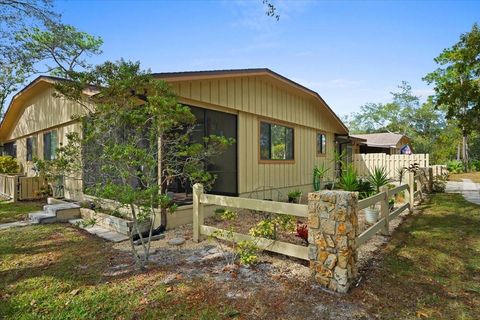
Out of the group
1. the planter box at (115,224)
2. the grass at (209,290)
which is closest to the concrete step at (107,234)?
the planter box at (115,224)

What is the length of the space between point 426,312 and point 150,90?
5.37m

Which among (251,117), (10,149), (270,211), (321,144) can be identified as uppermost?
(251,117)

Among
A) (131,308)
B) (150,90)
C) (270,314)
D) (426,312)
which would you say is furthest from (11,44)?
(426,312)

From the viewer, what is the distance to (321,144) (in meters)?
14.0

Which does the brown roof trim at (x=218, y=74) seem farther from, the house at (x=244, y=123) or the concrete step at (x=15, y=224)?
the concrete step at (x=15, y=224)

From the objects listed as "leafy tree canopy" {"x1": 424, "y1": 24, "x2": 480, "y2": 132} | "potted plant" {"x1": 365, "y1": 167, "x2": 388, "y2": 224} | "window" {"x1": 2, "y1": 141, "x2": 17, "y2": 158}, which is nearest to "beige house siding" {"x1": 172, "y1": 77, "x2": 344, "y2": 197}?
"potted plant" {"x1": 365, "y1": 167, "x2": 388, "y2": 224}

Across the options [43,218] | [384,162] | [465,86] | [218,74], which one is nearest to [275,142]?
[218,74]

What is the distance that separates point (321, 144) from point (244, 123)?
6.60 m

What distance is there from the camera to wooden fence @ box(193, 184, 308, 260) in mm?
3817

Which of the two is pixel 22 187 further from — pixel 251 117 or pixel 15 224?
pixel 251 117

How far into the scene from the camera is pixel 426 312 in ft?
9.56

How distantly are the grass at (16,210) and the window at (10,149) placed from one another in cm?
862

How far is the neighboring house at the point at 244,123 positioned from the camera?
7.47 meters

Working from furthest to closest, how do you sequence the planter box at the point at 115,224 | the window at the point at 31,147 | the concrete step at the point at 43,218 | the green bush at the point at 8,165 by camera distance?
the green bush at the point at 8,165, the window at the point at 31,147, the concrete step at the point at 43,218, the planter box at the point at 115,224
